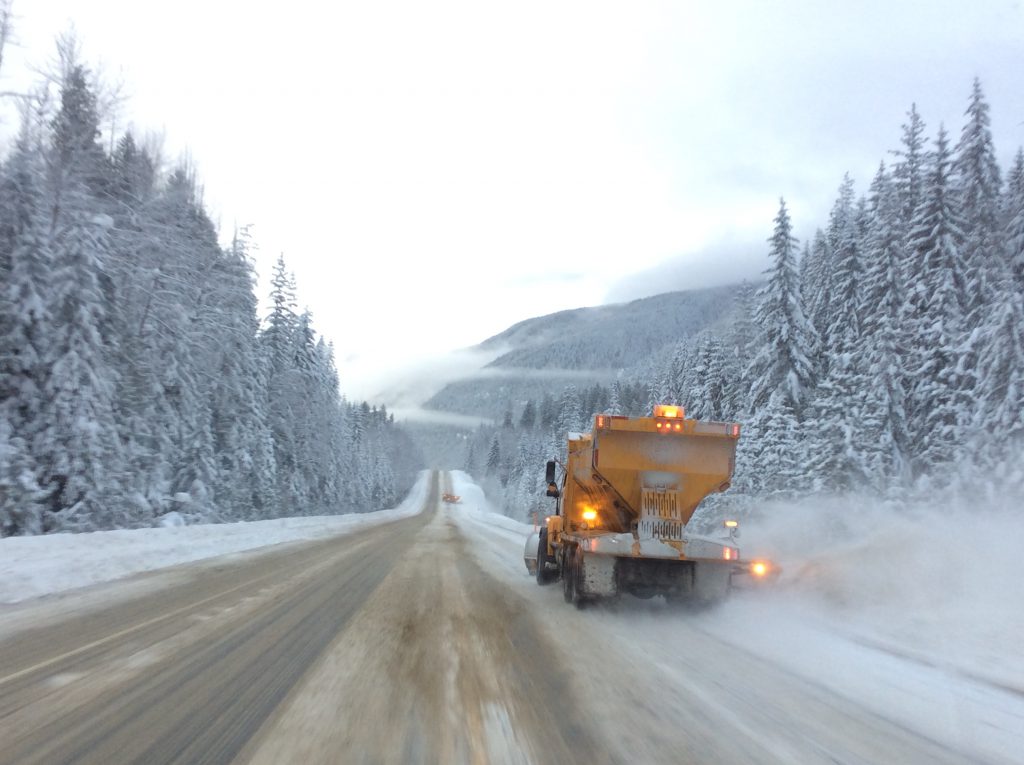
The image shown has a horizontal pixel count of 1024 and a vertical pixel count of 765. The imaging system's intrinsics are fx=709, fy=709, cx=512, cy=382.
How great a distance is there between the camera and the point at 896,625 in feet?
27.8

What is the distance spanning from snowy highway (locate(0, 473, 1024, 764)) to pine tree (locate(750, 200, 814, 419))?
945 inches

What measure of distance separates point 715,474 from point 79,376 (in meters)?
19.3

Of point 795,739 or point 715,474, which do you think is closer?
point 795,739

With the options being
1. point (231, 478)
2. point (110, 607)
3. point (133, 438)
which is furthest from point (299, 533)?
point (110, 607)

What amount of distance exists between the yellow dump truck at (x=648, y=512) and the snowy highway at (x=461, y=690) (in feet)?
1.73

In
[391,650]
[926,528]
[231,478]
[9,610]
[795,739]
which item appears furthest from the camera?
[231,478]

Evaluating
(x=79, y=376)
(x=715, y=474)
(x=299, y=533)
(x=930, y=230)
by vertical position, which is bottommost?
(x=299, y=533)

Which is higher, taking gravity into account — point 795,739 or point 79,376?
point 79,376

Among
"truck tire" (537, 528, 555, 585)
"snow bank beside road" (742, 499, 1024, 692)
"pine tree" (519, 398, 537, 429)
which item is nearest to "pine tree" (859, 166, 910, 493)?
"snow bank beside road" (742, 499, 1024, 692)

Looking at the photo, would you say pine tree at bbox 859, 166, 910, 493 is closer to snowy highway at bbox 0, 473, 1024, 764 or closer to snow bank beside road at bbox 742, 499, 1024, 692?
snow bank beside road at bbox 742, 499, 1024, 692

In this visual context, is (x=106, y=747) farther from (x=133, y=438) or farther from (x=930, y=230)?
(x=930, y=230)

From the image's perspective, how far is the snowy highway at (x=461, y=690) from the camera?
427 cm

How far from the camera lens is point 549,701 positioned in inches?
211

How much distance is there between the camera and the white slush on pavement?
17.8 ft
